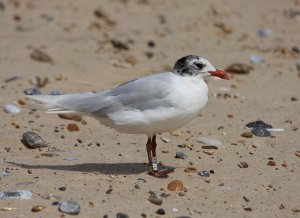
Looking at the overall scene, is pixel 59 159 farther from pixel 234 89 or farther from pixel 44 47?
pixel 44 47

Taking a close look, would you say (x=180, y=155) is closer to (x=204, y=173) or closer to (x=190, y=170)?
(x=190, y=170)

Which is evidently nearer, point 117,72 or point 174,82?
point 174,82

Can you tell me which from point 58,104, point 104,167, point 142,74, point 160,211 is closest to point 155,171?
point 104,167

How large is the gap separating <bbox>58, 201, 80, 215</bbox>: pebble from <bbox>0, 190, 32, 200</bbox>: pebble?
33 centimetres

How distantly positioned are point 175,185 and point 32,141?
1.63m

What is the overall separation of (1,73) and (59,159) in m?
3.11

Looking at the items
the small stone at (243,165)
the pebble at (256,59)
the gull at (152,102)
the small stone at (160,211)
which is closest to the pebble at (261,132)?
the small stone at (243,165)

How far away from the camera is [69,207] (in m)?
4.77

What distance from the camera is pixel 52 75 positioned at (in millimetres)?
8727

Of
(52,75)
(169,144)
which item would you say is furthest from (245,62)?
(169,144)

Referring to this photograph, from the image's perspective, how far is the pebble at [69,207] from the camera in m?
4.75

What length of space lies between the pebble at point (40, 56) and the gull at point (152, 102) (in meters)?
3.61

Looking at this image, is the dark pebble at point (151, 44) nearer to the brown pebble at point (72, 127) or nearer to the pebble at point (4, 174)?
the brown pebble at point (72, 127)

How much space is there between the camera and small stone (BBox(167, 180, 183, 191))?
5340 millimetres
